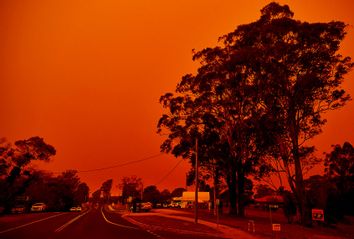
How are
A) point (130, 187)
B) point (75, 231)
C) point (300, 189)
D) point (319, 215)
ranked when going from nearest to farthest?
point (75, 231) < point (319, 215) < point (300, 189) < point (130, 187)

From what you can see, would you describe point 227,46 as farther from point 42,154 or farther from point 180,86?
point 42,154

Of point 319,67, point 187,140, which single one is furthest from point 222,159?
point 319,67

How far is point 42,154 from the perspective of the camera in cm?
6297

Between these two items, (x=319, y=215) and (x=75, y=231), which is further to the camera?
(x=319, y=215)

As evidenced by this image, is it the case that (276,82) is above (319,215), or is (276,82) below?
above

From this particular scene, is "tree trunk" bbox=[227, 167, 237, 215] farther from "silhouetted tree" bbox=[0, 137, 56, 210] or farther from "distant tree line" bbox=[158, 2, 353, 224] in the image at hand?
"silhouetted tree" bbox=[0, 137, 56, 210]

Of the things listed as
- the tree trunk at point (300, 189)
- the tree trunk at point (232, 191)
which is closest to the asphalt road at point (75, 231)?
the tree trunk at point (300, 189)

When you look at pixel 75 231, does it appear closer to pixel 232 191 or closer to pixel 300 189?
pixel 300 189

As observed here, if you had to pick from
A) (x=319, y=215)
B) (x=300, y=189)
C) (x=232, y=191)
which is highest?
(x=232, y=191)

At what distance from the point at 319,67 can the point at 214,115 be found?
1405cm

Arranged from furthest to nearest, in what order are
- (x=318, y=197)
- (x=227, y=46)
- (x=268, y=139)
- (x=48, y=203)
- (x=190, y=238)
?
(x=48, y=203)
(x=318, y=197)
(x=227, y=46)
(x=268, y=139)
(x=190, y=238)

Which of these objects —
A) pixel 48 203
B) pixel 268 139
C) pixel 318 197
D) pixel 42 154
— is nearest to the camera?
pixel 268 139

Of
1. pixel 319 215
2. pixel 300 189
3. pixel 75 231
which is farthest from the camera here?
pixel 300 189

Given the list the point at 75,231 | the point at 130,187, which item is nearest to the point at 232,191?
the point at 75,231
